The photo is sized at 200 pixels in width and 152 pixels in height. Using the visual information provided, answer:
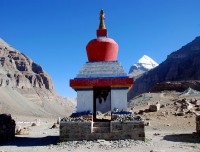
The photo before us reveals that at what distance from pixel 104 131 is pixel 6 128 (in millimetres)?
6265

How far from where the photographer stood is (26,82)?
17475 centimetres

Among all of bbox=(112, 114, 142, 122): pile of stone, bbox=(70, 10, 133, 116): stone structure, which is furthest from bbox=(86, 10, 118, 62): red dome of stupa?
bbox=(112, 114, 142, 122): pile of stone

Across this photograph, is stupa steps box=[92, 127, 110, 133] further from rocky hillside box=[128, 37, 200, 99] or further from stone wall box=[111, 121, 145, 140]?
rocky hillside box=[128, 37, 200, 99]

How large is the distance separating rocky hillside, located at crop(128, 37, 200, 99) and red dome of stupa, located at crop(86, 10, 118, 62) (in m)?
90.8

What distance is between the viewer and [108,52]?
1900 centimetres

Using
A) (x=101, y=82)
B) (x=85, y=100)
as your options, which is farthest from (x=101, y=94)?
(x=101, y=82)

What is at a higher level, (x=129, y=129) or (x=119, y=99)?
(x=119, y=99)

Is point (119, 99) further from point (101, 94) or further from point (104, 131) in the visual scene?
point (101, 94)

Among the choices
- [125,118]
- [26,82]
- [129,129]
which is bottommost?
[129,129]

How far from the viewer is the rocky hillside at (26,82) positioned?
15200 cm

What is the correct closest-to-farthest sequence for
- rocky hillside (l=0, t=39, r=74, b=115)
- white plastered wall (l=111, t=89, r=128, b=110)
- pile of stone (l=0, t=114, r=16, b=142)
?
white plastered wall (l=111, t=89, r=128, b=110)
pile of stone (l=0, t=114, r=16, b=142)
rocky hillside (l=0, t=39, r=74, b=115)

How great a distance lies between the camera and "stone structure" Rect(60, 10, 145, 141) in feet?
52.5

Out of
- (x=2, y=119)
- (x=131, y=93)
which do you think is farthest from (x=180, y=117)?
(x=131, y=93)

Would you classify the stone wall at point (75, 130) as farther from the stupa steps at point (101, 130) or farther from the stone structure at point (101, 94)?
the stupa steps at point (101, 130)
